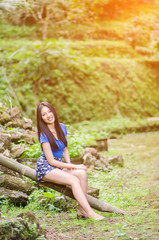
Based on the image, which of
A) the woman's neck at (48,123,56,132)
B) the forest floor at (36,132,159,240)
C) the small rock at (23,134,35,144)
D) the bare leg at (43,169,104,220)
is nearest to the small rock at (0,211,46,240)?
the forest floor at (36,132,159,240)

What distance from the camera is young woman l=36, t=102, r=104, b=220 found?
367 centimetres

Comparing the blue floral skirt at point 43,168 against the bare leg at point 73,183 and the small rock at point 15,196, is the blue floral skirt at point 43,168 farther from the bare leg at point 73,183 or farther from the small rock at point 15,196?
the small rock at point 15,196

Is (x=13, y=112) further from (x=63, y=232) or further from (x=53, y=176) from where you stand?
(x=63, y=232)

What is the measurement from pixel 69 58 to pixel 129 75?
744cm

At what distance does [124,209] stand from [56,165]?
3.67ft

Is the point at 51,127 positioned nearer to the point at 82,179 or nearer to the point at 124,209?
the point at 82,179

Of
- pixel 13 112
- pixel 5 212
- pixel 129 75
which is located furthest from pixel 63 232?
pixel 129 75

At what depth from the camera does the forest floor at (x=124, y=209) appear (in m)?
3.16

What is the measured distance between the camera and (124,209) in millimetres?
4281

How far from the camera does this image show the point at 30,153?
587cm

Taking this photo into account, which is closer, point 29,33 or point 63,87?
point 63,87

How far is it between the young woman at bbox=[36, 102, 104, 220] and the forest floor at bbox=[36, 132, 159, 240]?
0.78 ft

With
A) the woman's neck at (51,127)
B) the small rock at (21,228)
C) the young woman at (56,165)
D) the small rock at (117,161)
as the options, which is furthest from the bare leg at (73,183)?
the small rock at (117,161)

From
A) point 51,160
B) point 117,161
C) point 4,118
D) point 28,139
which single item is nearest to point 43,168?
point 51,160
